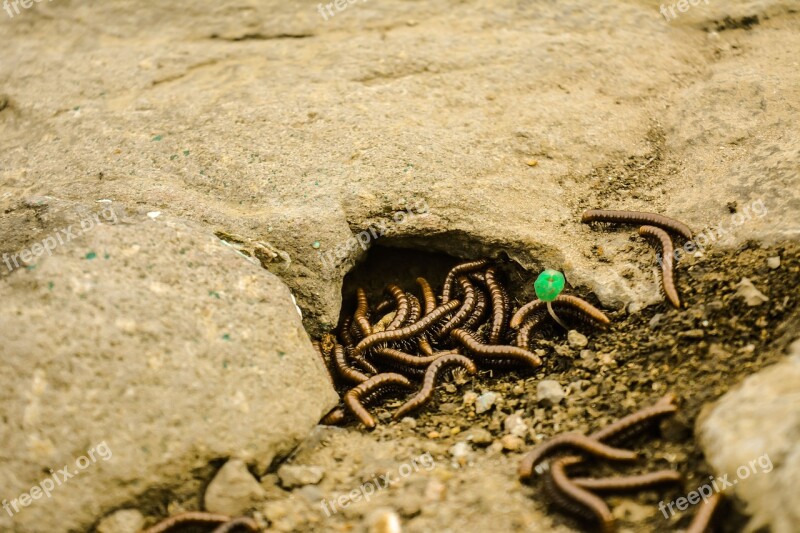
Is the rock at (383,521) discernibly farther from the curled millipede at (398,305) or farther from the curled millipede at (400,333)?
the curled millipede at (398,305)

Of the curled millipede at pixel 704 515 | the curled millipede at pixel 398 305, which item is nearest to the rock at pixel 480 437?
the curled millipede at pixel 398 305

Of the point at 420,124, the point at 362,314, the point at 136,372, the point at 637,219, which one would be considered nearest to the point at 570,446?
the point at 637,219

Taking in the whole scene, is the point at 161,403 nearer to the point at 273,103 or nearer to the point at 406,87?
the point at 273,103

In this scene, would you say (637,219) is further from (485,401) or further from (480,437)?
(480,437)

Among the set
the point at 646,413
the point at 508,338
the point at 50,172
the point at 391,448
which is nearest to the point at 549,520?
the point at 646,413

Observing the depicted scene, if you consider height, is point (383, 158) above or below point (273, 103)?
below

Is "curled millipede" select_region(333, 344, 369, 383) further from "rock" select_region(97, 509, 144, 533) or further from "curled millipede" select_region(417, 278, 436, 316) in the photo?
"rock" select_region(97, 509, 144, 533)
